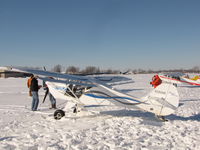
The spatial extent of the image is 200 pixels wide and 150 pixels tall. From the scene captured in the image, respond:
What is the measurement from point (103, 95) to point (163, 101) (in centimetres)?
215

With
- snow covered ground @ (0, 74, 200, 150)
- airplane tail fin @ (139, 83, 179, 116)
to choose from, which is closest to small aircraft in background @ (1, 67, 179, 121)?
airplane tail fin @ (139, 83, 179, 116)

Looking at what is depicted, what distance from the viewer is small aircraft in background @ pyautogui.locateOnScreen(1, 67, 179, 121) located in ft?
20.0

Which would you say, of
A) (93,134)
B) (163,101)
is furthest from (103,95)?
(163,101)

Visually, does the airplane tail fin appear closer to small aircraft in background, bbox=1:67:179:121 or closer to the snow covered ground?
small aircraft in background, bbox=1:67:179:121

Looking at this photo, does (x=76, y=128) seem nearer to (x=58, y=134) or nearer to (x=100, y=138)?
(x=58, y=134)

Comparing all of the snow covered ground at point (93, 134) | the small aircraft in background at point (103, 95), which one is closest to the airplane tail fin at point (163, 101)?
the small aircraft in background at point (103, 95)

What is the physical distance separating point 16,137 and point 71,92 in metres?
2.76

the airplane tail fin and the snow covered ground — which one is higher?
the airplane tail fin

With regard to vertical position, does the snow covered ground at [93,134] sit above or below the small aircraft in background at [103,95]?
below

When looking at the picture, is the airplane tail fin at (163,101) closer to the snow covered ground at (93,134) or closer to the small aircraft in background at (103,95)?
the small aircraft in background at (103,95)

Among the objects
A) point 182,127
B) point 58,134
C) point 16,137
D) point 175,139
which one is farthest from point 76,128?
point 182,127

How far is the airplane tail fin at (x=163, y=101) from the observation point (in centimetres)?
601

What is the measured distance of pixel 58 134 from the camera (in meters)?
4.79

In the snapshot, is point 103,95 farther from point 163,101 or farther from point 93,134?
point 163,101
